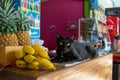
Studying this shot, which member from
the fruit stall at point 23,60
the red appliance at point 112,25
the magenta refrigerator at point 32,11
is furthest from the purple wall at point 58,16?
the fruit stall at point 23,60

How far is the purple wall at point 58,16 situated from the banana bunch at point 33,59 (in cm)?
243

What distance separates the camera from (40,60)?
2.37ft

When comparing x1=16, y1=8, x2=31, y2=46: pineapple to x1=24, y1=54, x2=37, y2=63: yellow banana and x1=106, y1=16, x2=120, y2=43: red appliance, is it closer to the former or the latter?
x1=24, y1=54, x2=37, y2=63: yellow banana

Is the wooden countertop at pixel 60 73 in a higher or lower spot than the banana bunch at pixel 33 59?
lower

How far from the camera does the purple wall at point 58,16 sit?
3311mm

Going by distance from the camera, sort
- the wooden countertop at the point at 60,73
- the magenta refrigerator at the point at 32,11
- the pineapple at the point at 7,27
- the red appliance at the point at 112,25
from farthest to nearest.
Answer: the red appliance at the point at 112,25
the magenta refrigerator at the point at 32,11
the pineapple at the point at 7,27
the wooden countertop at the point at 60,73

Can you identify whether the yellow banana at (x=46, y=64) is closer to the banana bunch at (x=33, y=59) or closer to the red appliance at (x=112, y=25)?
the banana bunch at (x=33, y=59)

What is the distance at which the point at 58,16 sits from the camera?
11.7 ft

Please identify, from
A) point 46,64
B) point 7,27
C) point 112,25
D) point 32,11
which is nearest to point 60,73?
point 46,64

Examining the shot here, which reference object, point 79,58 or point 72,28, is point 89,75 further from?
point 72,28

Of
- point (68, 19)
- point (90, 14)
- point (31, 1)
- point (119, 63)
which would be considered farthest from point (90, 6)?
point (119, 63)

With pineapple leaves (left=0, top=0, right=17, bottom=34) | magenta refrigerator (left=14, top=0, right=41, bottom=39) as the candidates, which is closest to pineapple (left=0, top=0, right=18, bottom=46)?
pineapple leaves (left=0, top=0, right=17, bottom=34)

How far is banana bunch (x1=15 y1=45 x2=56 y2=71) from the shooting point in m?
0.71

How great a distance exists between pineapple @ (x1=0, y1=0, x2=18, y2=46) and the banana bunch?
5.0 inches
